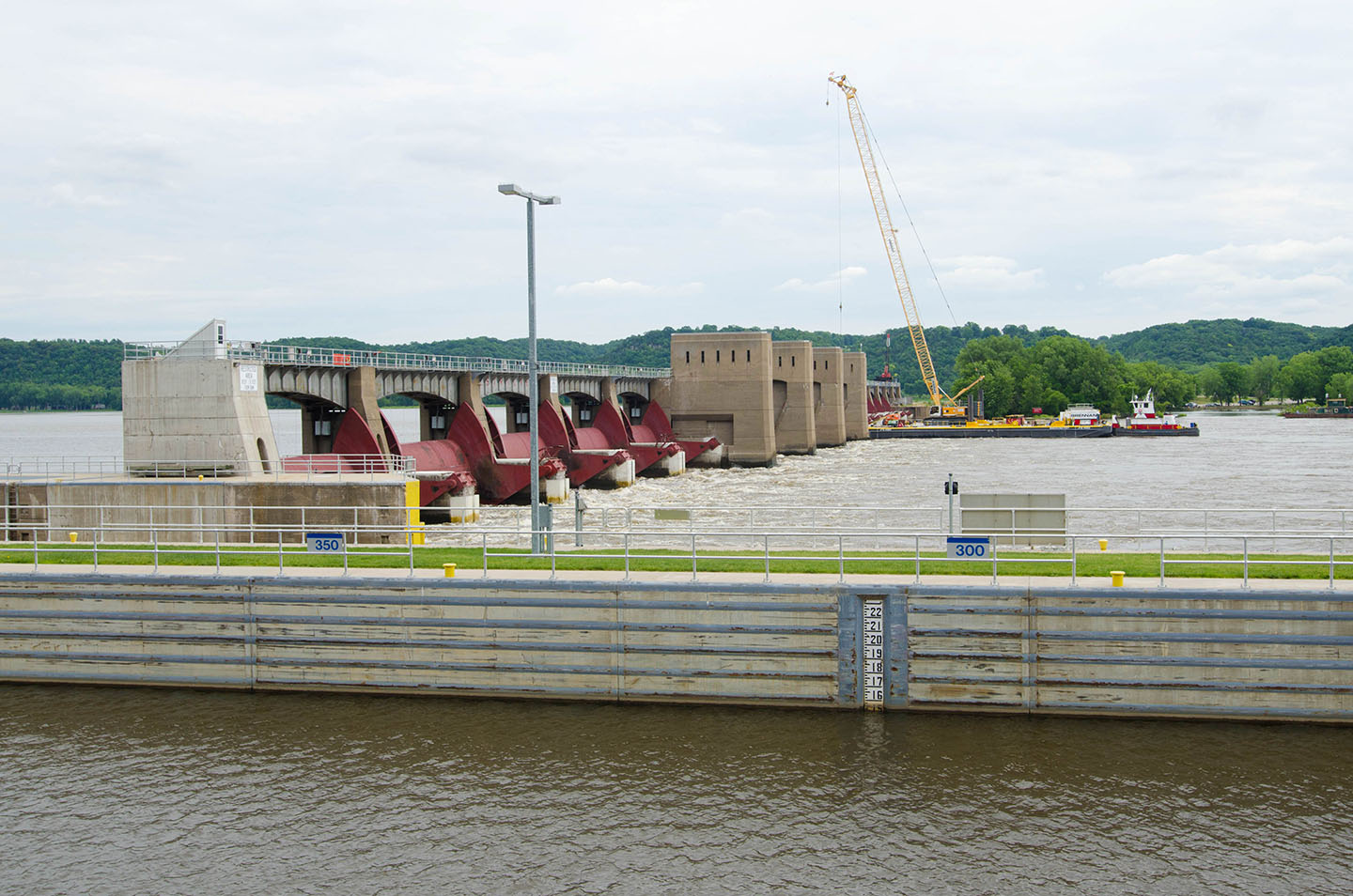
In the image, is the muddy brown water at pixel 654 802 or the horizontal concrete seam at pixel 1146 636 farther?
the horizontal concrete seam at pixel 1146 636

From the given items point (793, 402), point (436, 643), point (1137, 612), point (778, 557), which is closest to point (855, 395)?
point (793, 402)

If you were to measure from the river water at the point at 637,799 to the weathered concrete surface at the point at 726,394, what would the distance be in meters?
74.4

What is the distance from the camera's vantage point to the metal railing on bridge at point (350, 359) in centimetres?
4019

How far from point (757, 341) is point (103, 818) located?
82435 mm

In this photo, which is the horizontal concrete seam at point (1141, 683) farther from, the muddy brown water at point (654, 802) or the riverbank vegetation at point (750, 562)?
the riverbank vegetation at point (750, 562)

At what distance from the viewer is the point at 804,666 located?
20156mm

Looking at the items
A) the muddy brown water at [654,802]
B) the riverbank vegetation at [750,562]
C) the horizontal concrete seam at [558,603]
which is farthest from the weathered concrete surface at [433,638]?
the riverbank vegetation at [750,562]

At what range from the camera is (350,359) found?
51.0 m

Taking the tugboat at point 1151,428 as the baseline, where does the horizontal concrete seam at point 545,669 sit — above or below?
below

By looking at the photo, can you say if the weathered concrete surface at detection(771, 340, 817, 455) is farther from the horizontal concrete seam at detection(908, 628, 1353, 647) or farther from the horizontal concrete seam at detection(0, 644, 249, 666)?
the horizontal concrete seam at detection(908, 628, 1353, 647)

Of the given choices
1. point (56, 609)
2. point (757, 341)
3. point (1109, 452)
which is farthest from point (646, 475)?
point (56, 609)

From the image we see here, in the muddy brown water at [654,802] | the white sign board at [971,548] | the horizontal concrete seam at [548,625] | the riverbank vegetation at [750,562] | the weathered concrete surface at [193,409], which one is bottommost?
the muddy brown water at [654,802]

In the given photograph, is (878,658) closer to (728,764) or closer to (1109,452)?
(728,764)

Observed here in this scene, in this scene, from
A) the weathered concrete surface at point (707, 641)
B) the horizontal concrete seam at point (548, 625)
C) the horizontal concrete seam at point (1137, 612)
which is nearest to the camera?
the horizontal concrete seam at point (1137, 612)
